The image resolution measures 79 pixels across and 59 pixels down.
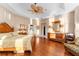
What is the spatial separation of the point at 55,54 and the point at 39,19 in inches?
36.6

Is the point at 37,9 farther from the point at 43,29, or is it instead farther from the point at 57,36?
the point at 57,36

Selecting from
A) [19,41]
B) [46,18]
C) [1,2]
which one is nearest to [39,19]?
[46,18]

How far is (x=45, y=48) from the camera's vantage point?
3.63 metres

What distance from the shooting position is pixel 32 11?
369 centimetres

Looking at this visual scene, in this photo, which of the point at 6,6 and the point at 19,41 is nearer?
the point at 6,6

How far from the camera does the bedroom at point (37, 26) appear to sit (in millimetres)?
3521

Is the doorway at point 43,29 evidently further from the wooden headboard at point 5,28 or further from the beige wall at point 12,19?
the wooden headboard at point 5,28

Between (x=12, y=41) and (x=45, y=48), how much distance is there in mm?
831

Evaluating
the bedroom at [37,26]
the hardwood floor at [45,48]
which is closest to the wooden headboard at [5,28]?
the bedroom at [37,26]

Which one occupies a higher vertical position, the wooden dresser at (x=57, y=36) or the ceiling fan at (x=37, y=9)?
the ceiling fan at (x=37, y=9)

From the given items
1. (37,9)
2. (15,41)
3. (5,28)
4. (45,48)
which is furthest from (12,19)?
(45,48)

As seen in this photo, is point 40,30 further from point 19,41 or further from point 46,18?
point 19,41

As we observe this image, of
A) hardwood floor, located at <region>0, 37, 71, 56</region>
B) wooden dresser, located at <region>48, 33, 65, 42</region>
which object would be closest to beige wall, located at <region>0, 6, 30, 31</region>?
hardwood floor, located at <region>0, 37, 71, 56</region>

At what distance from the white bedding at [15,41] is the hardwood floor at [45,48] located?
16cm
